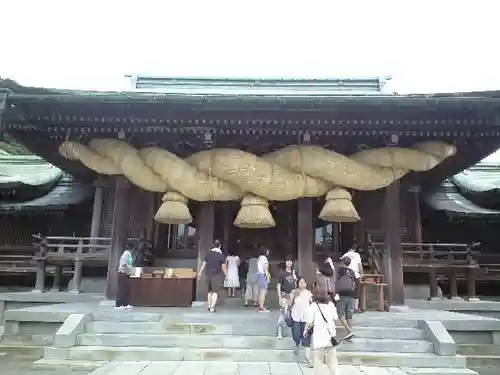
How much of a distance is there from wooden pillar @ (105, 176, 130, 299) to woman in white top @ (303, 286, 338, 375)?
6.52 metres

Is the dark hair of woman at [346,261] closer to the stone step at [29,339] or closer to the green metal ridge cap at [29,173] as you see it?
the stone step at [29,339]

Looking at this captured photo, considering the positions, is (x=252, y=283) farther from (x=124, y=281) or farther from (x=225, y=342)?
(x=124, y=281)

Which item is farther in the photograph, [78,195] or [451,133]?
[78,195]

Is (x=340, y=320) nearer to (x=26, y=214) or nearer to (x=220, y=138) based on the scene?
(x=220, y=138)

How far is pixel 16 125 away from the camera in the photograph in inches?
409

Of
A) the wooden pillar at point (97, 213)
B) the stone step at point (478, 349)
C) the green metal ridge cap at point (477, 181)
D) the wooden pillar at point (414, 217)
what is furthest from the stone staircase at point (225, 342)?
the green metal ridge cap at point (477, 181)

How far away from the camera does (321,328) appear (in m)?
5.97

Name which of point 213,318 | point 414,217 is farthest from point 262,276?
point 414,217

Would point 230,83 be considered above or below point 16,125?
above

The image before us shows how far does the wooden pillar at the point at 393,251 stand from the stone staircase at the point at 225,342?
2234mm

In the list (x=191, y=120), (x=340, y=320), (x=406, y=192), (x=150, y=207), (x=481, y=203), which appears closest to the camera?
(x=340, y=320)

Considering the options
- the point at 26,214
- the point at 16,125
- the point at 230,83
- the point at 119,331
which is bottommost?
the point at 119,331

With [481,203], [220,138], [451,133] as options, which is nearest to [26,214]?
[220,138]

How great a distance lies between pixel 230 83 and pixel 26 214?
29.9 feet
